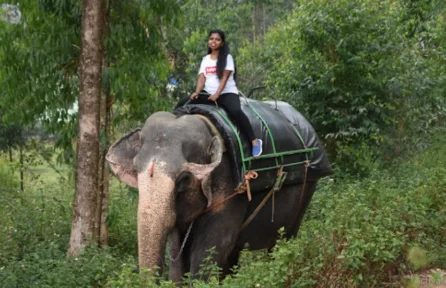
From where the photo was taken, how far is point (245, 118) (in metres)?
7.05

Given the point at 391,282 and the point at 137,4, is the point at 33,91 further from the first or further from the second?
the point at 391,282

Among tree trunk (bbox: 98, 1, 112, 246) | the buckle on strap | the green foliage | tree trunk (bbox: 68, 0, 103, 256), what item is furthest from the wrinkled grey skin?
tree trunk (bbox: 98, 1, 112, 246)

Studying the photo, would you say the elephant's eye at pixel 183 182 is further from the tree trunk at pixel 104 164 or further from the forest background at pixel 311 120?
the tree trunk at pixel 104 164

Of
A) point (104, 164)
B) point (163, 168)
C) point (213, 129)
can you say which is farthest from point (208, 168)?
point (104, 164)

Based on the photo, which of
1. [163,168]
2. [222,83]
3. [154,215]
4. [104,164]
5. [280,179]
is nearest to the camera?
[154,215]

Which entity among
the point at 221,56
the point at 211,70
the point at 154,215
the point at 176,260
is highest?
the point at 221,56

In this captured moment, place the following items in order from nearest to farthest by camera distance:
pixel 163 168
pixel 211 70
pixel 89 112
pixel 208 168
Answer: pixel 163 168 < pixel 208 168 < pixel 211 70 < pixel 89 112

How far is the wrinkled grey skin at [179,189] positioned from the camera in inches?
239

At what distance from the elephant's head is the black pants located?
404 mm

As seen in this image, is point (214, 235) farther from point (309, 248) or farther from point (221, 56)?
point (221, 56)

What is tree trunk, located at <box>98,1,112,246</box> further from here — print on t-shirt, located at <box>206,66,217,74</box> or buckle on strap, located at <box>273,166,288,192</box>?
buckle on strap, located at <box>273,166,288,192</box>

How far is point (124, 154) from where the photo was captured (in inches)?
267

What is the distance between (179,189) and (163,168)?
26 centimetres

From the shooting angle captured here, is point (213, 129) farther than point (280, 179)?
No
